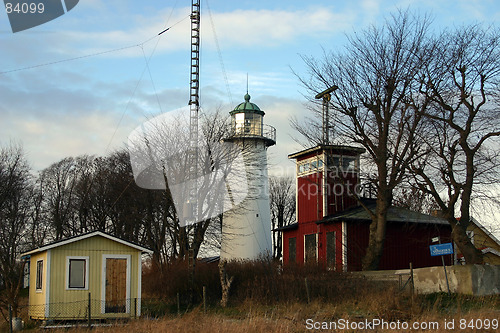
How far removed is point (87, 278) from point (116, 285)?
1068 mm

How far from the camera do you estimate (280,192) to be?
57531 millimetres

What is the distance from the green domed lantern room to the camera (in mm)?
32469

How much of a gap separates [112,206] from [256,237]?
13.5 m

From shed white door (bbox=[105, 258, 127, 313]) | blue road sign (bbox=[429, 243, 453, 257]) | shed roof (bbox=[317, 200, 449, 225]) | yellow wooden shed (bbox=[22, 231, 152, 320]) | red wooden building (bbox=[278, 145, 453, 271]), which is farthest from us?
red wooden building (bbox=[278, 145, 453, 271])

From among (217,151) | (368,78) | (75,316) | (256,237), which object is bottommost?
(75,316)

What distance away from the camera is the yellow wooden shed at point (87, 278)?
62.6 feet

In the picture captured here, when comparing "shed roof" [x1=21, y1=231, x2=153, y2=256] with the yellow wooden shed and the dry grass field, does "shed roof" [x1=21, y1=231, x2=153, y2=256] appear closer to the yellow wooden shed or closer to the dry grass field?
the yellow wooden shed

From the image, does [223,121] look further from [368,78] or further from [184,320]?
[184,320]

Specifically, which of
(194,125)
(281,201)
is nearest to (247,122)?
(194,125)

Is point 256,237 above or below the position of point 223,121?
below

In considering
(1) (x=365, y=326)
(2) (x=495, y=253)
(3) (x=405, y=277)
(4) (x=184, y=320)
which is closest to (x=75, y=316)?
(4) (x=184, y=320)

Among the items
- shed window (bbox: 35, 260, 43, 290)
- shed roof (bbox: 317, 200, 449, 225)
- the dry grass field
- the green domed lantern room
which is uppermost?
the green domed lantern room

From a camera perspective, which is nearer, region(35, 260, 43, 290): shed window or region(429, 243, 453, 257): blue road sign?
region(429, 243, 453, 257): blue road sign

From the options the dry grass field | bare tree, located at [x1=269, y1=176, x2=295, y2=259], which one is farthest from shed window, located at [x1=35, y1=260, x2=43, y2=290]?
bare tree, located at [x1=269, y1=176, x2=295, y2=259]
